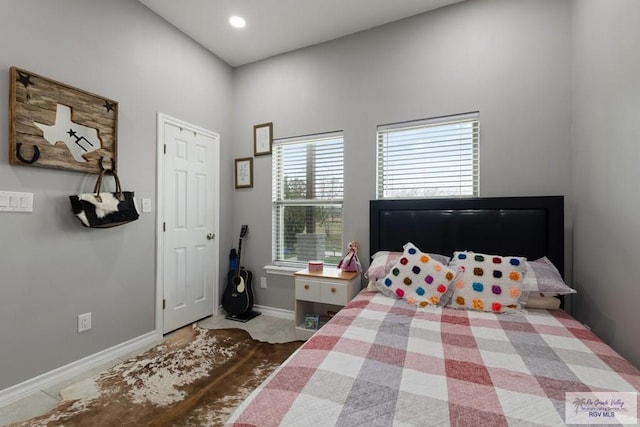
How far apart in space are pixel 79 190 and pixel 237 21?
6.60ft

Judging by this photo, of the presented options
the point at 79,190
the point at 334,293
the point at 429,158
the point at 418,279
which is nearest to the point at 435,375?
the point at 418,279

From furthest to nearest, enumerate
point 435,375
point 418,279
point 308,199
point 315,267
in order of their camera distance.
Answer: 1. point 308,199
2. point 315,267
3. point 418,279
4. point 435,375

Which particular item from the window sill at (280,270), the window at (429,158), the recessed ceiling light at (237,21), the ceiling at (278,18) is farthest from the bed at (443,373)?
the recessed ceiling light at (237,21)

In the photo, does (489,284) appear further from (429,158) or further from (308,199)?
(308,199)

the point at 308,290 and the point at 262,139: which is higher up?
the point at 262,139

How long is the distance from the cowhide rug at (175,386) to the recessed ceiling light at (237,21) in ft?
9.72

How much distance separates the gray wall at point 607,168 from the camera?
145cm

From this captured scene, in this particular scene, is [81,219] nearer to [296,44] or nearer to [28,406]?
[28,406]

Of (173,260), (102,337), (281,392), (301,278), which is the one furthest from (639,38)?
(102,337)

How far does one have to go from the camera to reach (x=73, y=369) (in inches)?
80.4

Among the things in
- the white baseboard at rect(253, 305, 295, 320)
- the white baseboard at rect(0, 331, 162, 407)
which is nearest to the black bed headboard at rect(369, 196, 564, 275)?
the white baseboard at rect(253, 305, 295, 320)

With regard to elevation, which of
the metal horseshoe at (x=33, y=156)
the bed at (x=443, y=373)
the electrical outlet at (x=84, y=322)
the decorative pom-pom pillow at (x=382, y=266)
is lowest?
the electrical outlet at (x=84, y=322)

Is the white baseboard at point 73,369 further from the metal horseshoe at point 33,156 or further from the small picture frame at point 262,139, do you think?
the small picture frame at point 262,139

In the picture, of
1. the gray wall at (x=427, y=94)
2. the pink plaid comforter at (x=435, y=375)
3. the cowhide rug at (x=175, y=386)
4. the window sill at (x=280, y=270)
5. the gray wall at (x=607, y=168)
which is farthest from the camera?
the window sill at (x=280, y=270)
